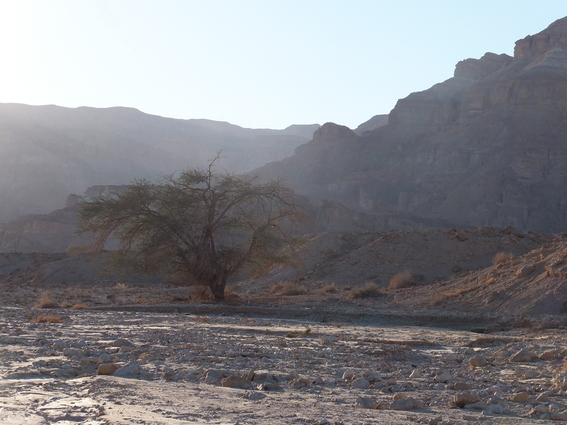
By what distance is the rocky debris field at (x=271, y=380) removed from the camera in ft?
19.3

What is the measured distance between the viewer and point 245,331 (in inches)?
578

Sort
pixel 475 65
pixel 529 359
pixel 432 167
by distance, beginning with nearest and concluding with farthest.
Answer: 1. pixel 529 359
2. pixel 432 167
3. pixel 475 65

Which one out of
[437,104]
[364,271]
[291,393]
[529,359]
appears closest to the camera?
[291,393]

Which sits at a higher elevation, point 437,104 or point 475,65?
point 475,65

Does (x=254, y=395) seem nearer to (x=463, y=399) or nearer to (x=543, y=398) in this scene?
(x=463, y=399)

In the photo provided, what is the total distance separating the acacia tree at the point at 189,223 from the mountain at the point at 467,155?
222ft

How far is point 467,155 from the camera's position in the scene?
119 meters

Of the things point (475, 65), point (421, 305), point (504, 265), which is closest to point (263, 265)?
point (421, 305)

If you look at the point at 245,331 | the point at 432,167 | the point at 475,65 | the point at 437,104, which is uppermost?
the point at 475,65

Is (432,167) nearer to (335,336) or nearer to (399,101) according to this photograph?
(399,101)

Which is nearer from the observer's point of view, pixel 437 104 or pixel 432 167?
pixel 432 167

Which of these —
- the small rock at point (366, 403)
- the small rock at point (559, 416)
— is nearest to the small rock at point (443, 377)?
the small rock at point (366, 403)

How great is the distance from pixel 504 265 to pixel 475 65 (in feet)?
468

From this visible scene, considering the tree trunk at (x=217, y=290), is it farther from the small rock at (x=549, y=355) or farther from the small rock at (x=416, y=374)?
the small rock at (x=416, y=374)
